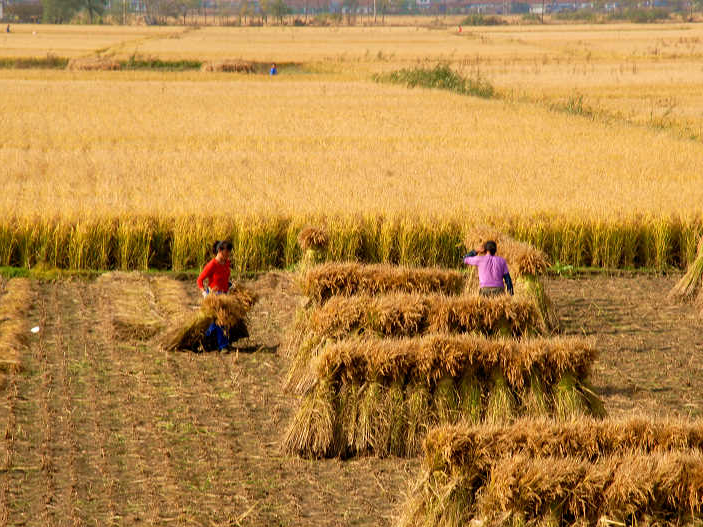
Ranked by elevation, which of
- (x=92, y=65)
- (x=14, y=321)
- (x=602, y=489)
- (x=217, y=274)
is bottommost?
(x=14, y=321)

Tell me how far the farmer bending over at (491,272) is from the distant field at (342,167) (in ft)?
13.7

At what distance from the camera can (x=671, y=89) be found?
144ft

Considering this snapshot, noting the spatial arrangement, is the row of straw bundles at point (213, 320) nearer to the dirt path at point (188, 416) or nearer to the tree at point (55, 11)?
the dirt path at point (188, 416)

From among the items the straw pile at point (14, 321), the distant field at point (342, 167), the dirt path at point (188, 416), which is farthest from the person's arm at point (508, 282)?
the straw pile at point (14, 321)

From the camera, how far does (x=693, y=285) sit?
13.2 metres

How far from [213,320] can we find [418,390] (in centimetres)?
328

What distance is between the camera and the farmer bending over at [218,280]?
35.2 feet

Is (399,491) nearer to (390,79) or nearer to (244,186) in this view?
(244,186)

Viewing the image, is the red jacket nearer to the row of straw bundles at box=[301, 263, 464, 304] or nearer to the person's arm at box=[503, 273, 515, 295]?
the row of straw bundles at box=[301, 263, 464, 304]

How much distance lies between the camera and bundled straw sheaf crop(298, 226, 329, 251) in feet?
39.4

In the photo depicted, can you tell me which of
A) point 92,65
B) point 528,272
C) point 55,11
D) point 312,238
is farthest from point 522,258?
point 55,11

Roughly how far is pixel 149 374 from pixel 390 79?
129 ft

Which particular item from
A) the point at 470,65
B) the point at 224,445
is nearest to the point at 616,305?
the point at 224,445

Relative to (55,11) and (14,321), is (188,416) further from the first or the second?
(55,11)
